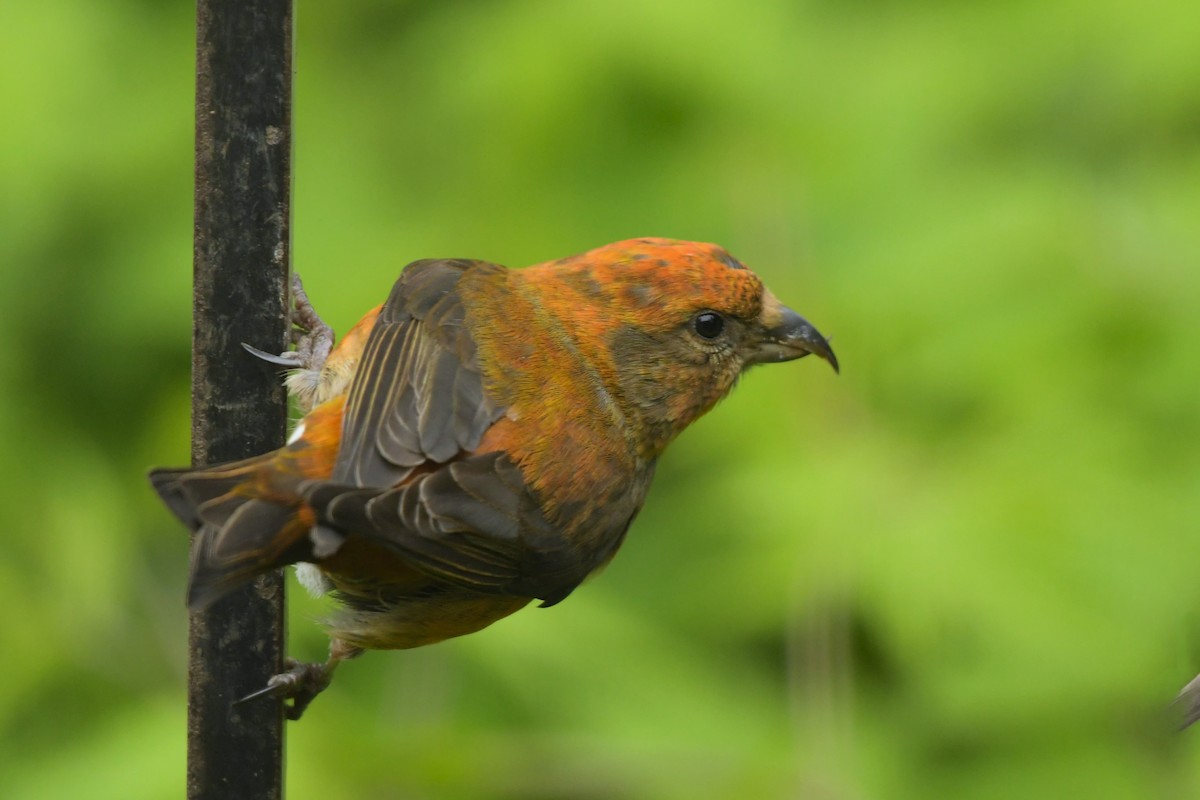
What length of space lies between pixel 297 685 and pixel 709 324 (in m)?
1.33

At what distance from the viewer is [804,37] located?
448 cm

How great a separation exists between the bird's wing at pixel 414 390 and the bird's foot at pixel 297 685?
0.59 meters

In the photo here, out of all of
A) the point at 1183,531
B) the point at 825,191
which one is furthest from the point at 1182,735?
the point at 825,191

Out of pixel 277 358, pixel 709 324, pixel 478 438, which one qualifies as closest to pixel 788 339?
pixel 709 324

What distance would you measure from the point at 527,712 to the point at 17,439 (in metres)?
1.52

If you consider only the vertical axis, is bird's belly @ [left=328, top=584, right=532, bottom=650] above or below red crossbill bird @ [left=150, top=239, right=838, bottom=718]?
below

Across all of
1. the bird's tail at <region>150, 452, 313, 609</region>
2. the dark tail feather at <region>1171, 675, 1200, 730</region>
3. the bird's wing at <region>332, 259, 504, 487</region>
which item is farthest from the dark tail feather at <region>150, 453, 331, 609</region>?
the dark tail feather at <region>1171, 675, 1200, 730</region>

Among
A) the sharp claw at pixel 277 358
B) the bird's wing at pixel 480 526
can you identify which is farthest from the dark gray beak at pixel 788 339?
the sharp claw at pixel 277 358

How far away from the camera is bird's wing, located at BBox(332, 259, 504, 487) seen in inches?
131

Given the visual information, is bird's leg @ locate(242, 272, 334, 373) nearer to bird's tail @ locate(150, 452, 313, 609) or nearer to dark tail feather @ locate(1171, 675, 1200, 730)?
bird's tail @ locate(150, 452, 313, 609)

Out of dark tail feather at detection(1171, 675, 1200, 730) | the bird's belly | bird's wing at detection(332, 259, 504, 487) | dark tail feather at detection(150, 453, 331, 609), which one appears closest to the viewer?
dark tail feather at detection(1171, 675, 1200, 730)

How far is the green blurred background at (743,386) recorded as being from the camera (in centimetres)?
371

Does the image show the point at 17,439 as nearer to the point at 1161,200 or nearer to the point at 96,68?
the point at 96,68

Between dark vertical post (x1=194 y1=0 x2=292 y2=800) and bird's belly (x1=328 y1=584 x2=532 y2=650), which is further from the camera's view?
bird's belly (x1=328 y1=584 x2=532 y2=650)
